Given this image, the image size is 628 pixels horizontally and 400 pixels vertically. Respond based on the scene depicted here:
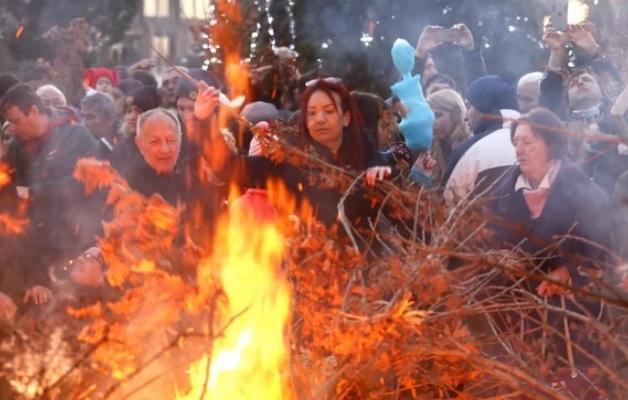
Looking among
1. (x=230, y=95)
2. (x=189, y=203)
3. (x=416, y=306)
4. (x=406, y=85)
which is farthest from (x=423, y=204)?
(x=230, y=95)

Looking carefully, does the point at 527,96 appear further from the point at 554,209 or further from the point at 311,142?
the point at 554,209

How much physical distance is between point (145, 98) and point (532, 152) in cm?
428

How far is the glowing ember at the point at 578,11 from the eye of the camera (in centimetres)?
1233

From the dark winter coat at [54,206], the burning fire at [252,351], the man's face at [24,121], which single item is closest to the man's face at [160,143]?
the dark winter coat at [54,206]

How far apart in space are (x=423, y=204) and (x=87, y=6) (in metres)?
13.5

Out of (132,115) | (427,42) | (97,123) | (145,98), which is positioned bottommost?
(97,123)

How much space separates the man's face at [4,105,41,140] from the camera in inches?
322

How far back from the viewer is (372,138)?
277 inches

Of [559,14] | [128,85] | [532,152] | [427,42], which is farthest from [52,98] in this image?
[532,152]

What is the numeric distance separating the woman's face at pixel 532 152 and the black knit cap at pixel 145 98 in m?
4.10

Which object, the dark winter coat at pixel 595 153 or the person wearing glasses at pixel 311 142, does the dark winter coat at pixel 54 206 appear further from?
the dark winter coat at pixel 595 153

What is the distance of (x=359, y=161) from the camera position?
269 inches

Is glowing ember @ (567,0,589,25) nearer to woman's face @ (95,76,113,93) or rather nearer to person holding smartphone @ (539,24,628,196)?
person holding smartphone @ (539,24,628,196)

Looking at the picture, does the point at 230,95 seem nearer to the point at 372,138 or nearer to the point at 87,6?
the point at 372,138
